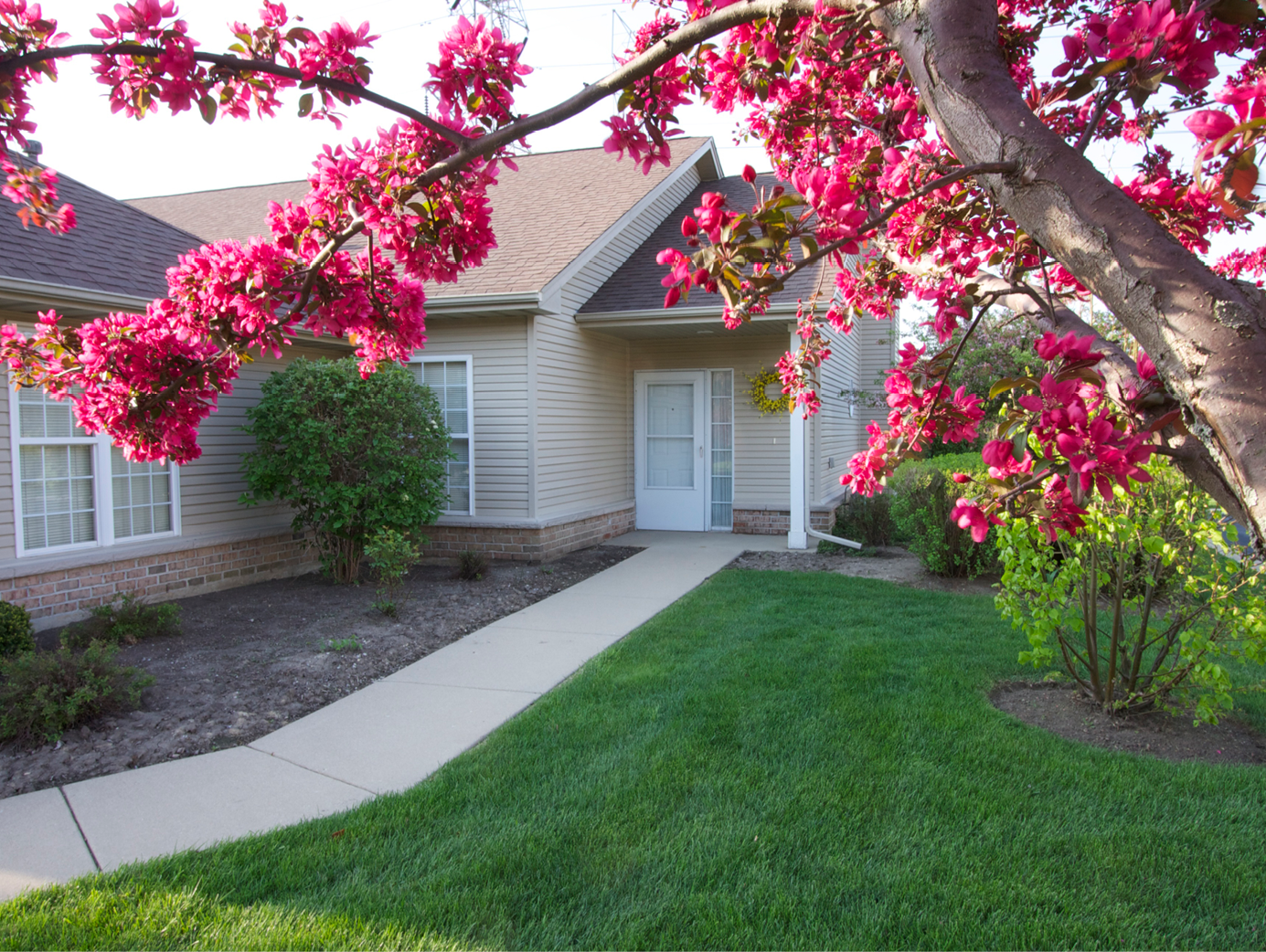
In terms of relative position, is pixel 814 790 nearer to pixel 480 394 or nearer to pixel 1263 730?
pixel 1263 730

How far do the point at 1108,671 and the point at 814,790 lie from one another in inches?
79.7

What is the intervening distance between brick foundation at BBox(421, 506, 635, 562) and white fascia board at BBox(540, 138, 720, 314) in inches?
101

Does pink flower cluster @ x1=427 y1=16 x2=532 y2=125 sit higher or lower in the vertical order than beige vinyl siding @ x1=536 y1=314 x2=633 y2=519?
higher

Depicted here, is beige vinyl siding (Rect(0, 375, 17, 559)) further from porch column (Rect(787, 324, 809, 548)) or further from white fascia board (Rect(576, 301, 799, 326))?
porch column (Rect(787, 324, 809, 548))

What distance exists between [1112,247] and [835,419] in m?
12.6

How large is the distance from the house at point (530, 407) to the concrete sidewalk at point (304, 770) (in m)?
3.36

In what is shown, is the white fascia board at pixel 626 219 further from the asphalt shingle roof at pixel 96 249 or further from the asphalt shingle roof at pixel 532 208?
the asphalt shingle roof at pixel 96 249

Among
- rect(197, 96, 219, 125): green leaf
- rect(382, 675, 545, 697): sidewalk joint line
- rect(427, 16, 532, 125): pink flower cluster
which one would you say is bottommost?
rect(382, 675, 545, 697): sidewalk joint line

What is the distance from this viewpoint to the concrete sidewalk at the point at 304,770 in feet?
10.3

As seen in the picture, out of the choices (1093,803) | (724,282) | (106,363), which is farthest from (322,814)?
(1093,803)

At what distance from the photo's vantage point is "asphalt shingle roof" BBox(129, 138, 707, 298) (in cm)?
955

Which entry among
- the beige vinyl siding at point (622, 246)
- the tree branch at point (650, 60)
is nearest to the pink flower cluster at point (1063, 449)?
the tree branch at point (650, 60)

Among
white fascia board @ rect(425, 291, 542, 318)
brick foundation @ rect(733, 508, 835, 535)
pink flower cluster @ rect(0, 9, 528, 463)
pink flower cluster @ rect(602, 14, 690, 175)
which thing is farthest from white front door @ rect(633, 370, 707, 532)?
pink flower cluster @ rect(0, 9, 528, 463)

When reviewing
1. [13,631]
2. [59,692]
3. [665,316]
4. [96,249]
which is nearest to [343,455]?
[96,249]
